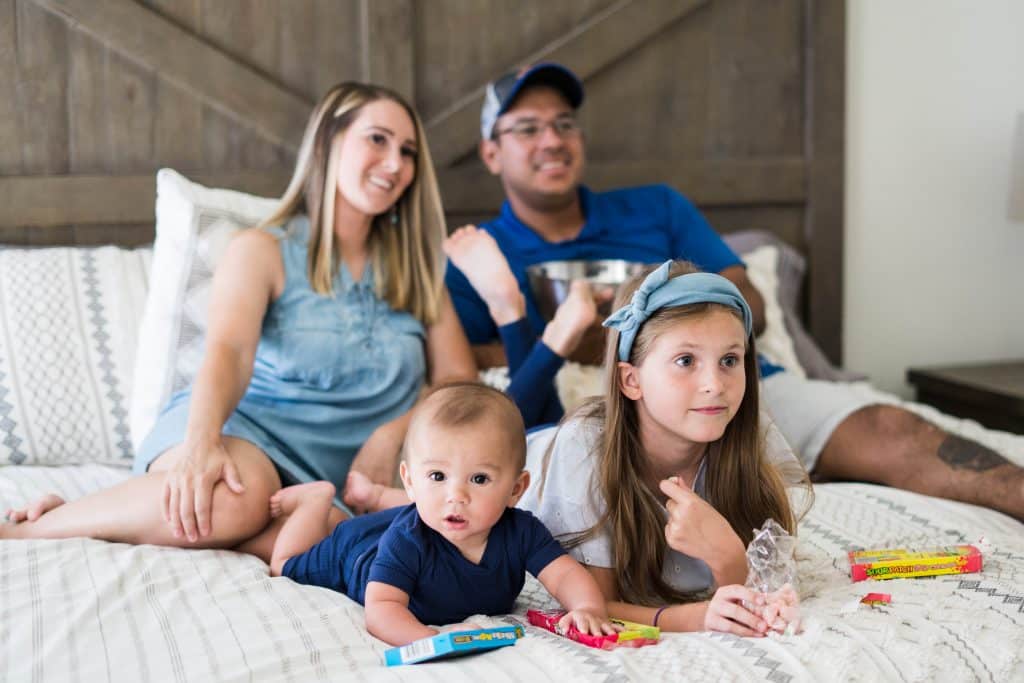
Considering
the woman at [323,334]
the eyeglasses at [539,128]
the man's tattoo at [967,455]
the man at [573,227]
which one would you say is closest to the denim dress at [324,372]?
the woman at [323,334]

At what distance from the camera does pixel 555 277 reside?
88.1 inches

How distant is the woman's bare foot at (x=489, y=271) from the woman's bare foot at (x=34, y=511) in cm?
86

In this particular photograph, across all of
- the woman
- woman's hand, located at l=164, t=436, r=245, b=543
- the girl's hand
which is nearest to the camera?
the girl's hand

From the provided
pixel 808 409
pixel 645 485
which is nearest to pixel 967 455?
pixel 808 409

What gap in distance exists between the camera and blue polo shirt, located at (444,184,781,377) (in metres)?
2.35

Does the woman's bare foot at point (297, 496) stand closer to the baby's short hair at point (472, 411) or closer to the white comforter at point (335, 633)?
the white comforter at point (335, 633)

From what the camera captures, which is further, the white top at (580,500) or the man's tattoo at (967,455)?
the man's tattoo at (967,455)

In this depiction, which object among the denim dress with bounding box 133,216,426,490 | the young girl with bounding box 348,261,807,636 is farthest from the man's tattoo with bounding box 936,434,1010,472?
the denim dress with bounding box 133,216,426,490

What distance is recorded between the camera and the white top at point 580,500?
146cm

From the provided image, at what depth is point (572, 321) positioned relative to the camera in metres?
1.88

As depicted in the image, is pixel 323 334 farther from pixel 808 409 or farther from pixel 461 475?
pixel 808 409

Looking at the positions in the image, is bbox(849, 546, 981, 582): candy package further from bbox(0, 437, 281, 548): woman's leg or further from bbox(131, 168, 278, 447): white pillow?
bbox(131, 168, 278, 447): white pillow

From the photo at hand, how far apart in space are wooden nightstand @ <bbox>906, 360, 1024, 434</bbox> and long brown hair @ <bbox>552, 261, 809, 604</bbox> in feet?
4.44

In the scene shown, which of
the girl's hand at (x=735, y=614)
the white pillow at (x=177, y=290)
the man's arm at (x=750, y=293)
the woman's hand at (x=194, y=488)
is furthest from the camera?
the man's arm at (x=750, y=293)
